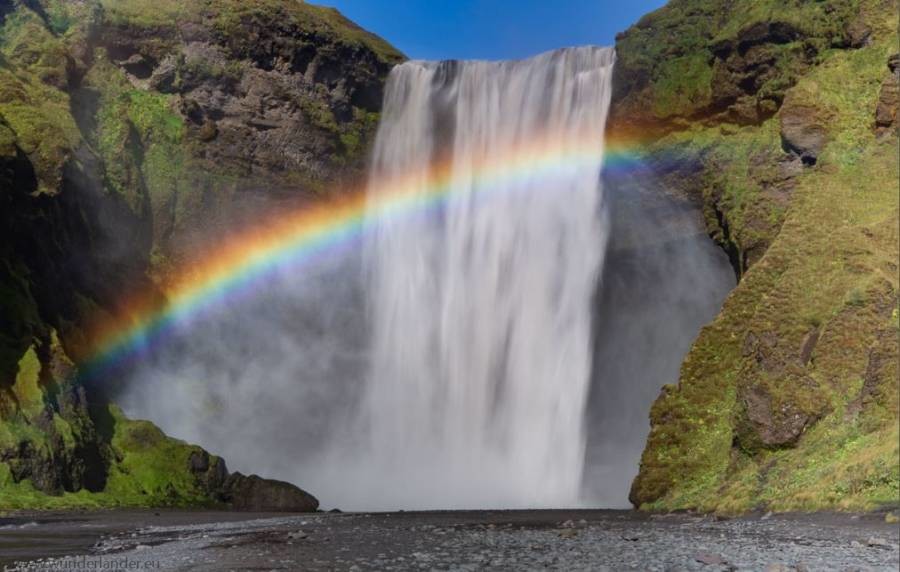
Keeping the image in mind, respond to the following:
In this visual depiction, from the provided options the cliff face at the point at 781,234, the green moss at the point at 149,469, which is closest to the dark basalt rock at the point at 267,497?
the green moss at the point at 149,469

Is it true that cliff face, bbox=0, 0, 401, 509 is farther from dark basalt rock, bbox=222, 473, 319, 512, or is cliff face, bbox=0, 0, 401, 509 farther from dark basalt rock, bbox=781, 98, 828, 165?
dark basalt rock, bbox=781, 98, 828, 165

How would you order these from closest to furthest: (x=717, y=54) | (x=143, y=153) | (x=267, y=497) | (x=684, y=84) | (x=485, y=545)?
(x=485, y=545) < (x=267, y=497) < (x=717, y=54) < (x=684, y=84) < (x=143, y=153)

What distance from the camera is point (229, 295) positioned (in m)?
57.5

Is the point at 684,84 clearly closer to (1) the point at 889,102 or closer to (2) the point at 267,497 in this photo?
(1) the point at 889,102

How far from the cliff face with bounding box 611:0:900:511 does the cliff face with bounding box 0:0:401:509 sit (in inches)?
783

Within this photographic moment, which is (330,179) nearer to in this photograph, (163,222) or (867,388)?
(163,222)

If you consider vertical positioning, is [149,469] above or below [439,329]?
below

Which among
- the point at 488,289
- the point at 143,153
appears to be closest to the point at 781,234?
the point at 488,289

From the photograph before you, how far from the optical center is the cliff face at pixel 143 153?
136 ft

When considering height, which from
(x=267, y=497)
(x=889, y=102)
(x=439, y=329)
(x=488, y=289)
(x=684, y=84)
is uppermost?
(x=684, y=84)

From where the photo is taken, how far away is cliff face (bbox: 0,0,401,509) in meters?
41.5

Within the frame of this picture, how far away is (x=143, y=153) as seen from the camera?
55969mm

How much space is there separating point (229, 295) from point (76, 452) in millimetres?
20529

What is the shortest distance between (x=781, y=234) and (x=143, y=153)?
4035 centimetres
